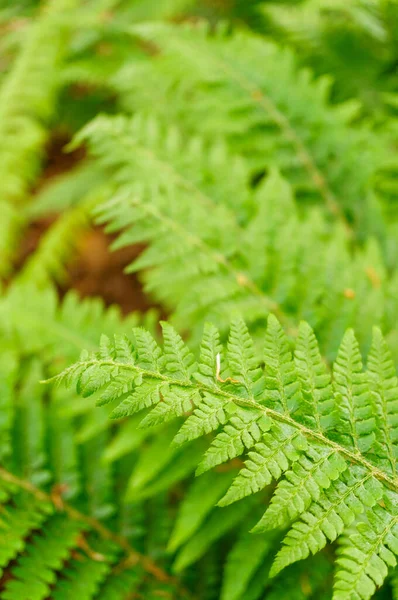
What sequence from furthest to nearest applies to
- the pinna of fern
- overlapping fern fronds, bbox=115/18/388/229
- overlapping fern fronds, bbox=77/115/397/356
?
1. overlapping fern fronds, bbox=115/18/388/229
2. overlapping fern fronds, bbox=77/115/397/356
3. the pinna of fern

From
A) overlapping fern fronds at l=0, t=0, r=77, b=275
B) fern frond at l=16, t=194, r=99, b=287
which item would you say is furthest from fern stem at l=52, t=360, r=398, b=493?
overlapping fern fronds at l=0, t=0, r=77, b=275

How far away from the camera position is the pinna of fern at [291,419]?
0.98 meters

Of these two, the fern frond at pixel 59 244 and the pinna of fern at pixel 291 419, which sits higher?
the pinna of fern at pixel 291 419

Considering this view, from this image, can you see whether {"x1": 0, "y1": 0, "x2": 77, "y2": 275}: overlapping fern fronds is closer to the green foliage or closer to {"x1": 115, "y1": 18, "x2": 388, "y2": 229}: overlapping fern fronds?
the green foliage

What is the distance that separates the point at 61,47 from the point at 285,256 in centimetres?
260

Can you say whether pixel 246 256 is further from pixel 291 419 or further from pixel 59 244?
pixel 59 244

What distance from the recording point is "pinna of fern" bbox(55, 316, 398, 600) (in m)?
0.98

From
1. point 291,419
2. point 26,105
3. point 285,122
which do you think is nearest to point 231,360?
point 291,419

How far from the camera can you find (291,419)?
42.8 inches

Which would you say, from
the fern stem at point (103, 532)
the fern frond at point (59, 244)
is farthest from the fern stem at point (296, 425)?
the fern frond at point (59, 244)

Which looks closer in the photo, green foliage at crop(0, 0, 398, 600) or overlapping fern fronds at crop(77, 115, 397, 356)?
green foliage at crop(0, 0, 398, 600)

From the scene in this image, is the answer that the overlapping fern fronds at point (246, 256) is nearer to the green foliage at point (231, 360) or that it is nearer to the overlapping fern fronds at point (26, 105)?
the green foliage at point (231, 360)

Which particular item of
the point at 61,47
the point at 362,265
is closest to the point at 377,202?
the point at 362,265

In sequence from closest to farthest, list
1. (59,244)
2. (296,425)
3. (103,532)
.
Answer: (296,425), (103,532), (59,244)
